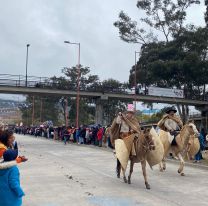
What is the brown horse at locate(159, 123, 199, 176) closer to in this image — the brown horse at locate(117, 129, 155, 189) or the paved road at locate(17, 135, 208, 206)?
the paved road at locate(17, 135, 208, 206)

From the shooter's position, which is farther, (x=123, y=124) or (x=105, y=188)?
(x=123, y=124)

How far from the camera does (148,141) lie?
40.0 ft

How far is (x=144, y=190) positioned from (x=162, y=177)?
285 cm

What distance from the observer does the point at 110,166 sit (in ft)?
58.3

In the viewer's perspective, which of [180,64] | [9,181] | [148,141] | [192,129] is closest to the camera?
[9,181]

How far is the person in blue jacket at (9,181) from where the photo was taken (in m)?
6.29

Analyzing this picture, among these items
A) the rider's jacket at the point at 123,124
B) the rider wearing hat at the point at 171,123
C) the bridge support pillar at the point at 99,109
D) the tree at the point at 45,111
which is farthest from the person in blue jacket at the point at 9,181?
the tree at the point at 45,111

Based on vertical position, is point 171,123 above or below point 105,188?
above

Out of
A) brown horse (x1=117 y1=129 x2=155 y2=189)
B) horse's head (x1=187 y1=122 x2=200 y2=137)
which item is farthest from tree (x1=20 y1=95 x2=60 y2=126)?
brown horse (x1=117 y1=129 x2=155 y2=189)

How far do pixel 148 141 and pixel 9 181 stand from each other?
6.36 m

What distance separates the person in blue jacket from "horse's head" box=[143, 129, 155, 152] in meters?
6.18

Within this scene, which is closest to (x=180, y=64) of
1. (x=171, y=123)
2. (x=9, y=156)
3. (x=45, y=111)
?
(x=171, y=123)

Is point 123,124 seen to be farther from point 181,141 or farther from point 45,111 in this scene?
point 45,111

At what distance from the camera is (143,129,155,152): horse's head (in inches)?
477
